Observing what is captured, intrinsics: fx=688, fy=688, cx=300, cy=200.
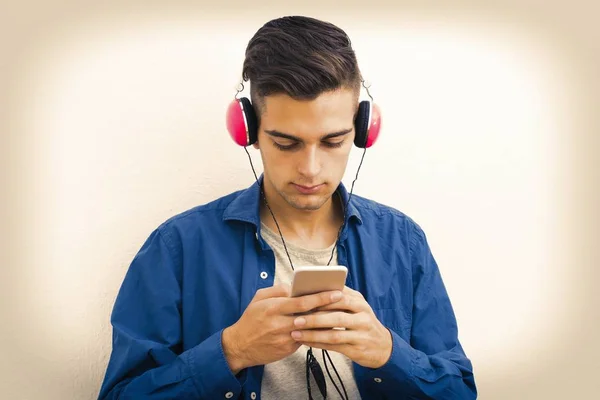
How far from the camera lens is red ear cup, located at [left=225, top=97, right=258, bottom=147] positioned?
1797 millimetres

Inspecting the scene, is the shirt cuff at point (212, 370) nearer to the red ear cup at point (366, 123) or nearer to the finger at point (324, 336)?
the finger at point (324, 336)

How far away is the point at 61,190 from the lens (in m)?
2.09

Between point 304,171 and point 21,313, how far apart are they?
97 cm

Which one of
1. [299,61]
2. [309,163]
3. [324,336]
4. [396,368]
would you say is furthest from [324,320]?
[299,61]

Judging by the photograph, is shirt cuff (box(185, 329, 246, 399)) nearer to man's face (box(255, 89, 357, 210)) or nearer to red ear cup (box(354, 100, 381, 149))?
man's face (box(255, 89, 357, 210))

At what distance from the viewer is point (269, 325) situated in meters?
1.56

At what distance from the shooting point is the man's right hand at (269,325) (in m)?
1.53

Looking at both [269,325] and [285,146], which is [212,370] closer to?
[269,325]

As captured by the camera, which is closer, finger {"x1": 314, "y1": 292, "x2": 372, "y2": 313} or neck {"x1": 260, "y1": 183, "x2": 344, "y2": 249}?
finger {"x1": 314, "y1": 292, "x2": 372, "y2": 313}

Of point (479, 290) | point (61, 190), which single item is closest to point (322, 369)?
point (479, 290)

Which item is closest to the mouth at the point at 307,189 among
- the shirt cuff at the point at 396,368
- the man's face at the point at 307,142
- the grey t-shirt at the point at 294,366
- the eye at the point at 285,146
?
the man's face at the point at 307,142

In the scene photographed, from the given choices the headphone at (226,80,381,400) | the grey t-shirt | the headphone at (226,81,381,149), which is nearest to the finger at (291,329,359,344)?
the headphone at (226,80,381,400)

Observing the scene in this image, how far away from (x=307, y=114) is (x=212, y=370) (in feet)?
2.19

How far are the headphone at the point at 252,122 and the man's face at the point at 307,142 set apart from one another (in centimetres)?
2
